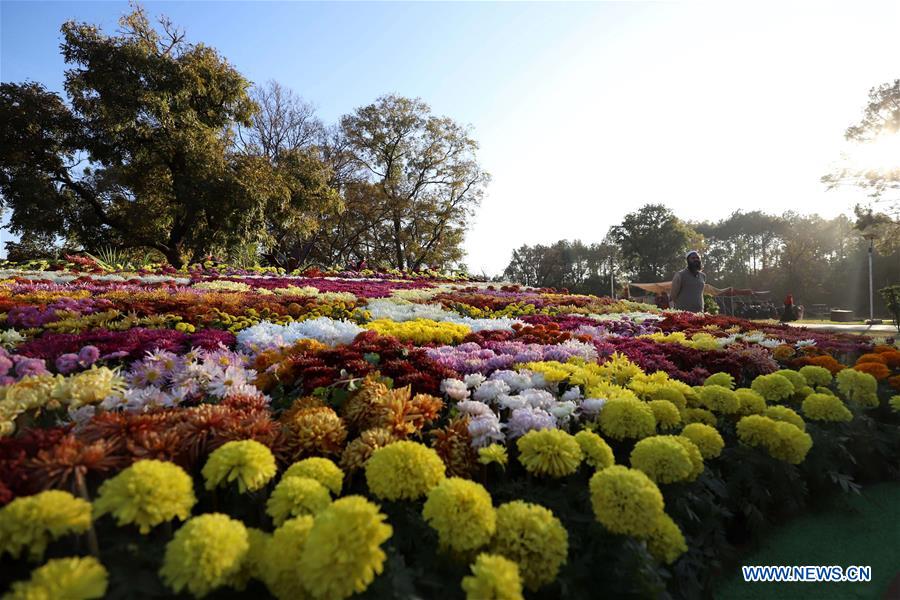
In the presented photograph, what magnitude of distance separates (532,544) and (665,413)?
114cm

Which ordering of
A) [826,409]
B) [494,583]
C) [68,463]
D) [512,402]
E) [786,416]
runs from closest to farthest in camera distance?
[494,583] < [68,463] < [512,402] < [786,416] < [826,409]

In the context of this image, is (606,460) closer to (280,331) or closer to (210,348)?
(210,348)

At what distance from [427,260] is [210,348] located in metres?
27.3

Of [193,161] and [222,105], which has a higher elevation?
[222,105]

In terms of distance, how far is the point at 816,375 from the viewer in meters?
2.97

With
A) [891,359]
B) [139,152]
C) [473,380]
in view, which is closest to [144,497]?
[473,380]

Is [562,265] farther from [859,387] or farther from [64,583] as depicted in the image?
[64,583]

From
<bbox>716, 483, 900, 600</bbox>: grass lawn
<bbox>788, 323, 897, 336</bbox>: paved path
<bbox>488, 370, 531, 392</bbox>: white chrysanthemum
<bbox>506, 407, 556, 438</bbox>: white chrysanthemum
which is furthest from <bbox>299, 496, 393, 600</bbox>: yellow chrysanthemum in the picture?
<bbox>788, 323, 897, 336</bbox>: paved path

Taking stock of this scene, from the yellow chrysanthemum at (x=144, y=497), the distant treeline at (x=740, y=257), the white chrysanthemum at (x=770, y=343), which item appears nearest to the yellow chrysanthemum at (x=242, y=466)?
the yellow chrysanthemum at (x=144, y=497)

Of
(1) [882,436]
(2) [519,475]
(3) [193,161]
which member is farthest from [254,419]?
(3) [193,161]

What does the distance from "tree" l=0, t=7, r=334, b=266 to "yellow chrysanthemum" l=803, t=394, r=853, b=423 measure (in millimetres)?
15603

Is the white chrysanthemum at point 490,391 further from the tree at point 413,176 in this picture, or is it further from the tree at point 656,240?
the tree at point 656,240

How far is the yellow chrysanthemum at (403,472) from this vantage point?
4.73 feet

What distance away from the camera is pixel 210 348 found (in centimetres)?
295
